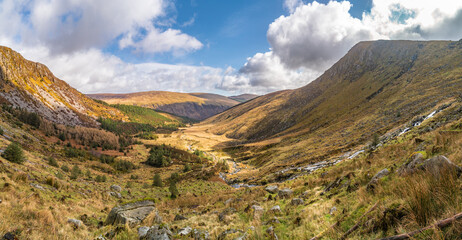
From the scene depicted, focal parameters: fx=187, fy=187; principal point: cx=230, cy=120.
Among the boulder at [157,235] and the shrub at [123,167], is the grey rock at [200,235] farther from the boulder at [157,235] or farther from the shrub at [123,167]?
the shrub at [123,167]

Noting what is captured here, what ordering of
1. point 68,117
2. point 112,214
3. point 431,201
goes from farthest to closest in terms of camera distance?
1. point 68,117
2. point 112,214
3. point 431,201

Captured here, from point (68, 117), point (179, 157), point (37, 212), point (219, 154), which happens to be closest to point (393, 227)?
point (37, 212)

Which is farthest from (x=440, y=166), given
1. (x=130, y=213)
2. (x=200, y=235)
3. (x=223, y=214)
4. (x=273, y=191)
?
(x=273, y=191)

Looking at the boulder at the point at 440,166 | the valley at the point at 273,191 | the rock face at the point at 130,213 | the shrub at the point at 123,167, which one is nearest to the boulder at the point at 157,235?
the valley at the point at 273,191

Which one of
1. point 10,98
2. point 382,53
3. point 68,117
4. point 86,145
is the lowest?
point 86,145

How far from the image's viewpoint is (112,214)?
1216 centimetres

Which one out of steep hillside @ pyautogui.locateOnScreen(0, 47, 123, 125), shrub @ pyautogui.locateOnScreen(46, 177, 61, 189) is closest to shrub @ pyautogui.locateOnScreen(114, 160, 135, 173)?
shrub @ pyautogui.locateOnScreen(46, 177, 61, 189)

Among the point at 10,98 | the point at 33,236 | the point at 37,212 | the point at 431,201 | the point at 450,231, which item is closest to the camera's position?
the point at 450,231

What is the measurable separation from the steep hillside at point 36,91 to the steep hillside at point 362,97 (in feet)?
475

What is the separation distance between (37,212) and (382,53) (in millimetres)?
228617

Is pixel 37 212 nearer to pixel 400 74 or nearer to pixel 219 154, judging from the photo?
pixel 219 154

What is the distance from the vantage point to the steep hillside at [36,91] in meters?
127

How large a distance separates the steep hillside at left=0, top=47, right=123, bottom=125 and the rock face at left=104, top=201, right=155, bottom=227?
159 m

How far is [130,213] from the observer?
12.3 metres
